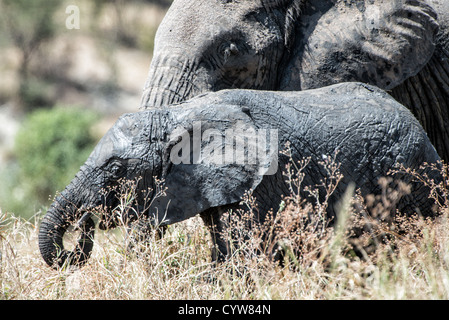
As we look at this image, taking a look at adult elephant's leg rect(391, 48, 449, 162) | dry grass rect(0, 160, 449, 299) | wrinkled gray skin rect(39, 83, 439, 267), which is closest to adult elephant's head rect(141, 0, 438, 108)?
adult elephant's leg rect(391, 48, 449, 162)

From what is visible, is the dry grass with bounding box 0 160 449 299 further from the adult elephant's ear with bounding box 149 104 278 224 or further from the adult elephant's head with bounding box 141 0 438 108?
the adult elephant's head with bounding box 141 0 438 108

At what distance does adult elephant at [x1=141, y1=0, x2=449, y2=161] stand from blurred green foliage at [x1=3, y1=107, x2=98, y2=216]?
760 centimetres

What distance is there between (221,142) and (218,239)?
56 centimetres

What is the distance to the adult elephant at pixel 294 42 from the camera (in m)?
4.62

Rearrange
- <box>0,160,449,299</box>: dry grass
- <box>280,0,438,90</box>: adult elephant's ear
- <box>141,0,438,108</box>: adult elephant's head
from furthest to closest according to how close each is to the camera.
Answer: <box>280,0,438,90</box>: adult elephant's ear, <box>141,0,438,108</box>: adult elephant's head, <box>0,160,449,299</box>: dry grass

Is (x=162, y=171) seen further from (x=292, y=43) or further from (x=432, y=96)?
(x=432, y=96)


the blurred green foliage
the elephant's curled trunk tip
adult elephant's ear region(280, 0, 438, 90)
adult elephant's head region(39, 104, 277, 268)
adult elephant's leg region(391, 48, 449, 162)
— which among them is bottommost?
the elephant's curled trunk tip

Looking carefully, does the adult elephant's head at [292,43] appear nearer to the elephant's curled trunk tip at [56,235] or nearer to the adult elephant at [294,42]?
the adult elephant at [294,42]

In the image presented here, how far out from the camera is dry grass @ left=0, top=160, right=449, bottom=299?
3639 millimetres

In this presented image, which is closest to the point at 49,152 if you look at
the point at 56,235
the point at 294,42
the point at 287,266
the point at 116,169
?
the point at 294,42

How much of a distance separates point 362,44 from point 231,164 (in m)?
1.57

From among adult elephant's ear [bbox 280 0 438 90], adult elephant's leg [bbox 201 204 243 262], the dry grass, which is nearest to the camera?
the dry grass

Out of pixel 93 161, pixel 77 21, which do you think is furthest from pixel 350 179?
pixel 77 21

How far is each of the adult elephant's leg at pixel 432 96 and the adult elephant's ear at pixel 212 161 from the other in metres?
1.68
